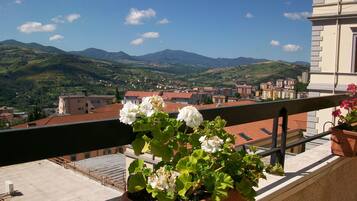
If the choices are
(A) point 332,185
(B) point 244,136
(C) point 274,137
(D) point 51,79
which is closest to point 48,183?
(B) point 244,136

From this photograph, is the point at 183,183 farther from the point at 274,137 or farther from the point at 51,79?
the point at 51,79

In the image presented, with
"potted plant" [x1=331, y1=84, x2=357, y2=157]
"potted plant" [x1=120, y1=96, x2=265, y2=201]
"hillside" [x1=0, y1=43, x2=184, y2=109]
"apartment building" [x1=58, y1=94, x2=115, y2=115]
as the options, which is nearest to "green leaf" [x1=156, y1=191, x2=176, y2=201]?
"potted plant" [x1=120, y1=96, x2=265, y2=201]

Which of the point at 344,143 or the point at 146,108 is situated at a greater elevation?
the point at 146,108

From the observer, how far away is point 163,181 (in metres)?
1.13

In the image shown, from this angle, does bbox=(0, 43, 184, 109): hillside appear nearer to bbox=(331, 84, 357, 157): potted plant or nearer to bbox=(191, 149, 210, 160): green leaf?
bbox=(331, 84, 357, 157): potted plant

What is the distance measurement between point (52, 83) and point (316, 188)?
145 meters

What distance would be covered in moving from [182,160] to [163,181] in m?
0.11

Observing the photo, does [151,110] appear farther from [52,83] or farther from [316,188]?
[52,83]

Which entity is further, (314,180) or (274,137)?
(314,180)

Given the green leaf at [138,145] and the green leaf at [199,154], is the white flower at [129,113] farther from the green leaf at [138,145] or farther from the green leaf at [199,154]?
the green leaf at [199,154]

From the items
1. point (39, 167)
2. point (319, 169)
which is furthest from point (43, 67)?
point (319, 169)

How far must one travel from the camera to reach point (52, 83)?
139 m

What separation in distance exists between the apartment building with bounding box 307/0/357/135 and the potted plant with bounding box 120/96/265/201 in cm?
1608

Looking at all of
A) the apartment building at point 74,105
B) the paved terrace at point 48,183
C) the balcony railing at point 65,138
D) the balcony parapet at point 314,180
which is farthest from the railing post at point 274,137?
the apartment building at point 74,105
